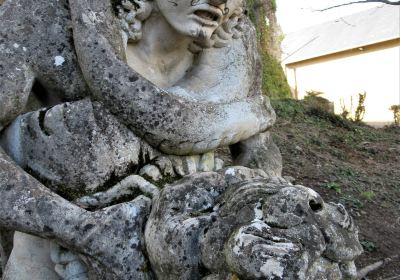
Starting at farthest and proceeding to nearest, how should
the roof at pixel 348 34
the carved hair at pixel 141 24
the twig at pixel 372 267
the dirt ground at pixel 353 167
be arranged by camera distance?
the roof at pixel 348 34 → the dirt ground at pixel 353 167 → the twig at pixel 372 267 → the carved hair at pixel 141 24

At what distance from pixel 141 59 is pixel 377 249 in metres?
3.35

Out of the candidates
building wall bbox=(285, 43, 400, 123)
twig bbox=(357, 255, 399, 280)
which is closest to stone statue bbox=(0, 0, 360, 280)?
twig bbox=(357, 255, 399, 280)

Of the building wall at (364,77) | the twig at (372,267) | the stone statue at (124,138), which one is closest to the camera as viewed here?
the stone statue at (124,138)

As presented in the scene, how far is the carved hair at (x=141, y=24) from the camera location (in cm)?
196

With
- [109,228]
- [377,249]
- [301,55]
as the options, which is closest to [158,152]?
[109,228]

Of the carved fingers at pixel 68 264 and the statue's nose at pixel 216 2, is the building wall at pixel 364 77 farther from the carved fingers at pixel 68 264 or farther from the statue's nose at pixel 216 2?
the carved fingers at pixel 68 264

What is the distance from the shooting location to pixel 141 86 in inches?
70.6

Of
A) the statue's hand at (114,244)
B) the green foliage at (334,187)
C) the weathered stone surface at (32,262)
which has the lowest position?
the green foliage at (334,187)

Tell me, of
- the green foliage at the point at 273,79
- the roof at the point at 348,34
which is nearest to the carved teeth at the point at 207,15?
the green foliage at the point at 273,79

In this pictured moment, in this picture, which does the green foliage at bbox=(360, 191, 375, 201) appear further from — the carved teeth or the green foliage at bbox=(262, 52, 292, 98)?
the carved teeth

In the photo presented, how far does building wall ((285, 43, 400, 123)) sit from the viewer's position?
62.9 ft

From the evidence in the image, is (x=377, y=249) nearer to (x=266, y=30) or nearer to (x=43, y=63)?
(x=43, y=63)

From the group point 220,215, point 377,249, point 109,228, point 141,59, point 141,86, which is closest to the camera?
point 220,215

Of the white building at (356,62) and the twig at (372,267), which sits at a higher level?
the twig at (372,267)
